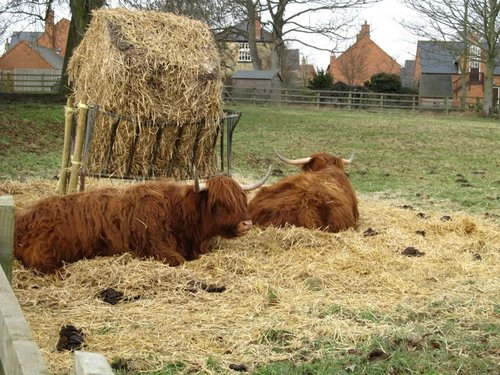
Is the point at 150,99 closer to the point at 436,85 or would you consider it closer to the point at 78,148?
the point at 78,148

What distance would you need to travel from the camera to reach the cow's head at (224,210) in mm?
6617

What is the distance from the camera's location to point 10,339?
218 centimetres

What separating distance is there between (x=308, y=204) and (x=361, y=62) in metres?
59.4

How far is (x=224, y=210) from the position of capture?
261 inches

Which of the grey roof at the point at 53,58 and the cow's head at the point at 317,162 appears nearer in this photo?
the cow's head at the point at 317,162

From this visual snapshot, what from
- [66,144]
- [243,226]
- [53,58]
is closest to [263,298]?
[243,226]

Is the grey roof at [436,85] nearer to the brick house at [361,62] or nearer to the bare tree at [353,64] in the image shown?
the brick house at [361,62]

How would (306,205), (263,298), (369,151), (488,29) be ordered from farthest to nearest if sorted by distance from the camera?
(488,29) < (369,151) < (306,205) < (263,298)

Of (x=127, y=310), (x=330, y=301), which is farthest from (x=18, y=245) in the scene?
(x=330, y=301)

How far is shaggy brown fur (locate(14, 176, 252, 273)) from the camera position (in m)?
6.04

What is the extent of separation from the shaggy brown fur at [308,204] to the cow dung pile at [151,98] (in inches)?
52.1

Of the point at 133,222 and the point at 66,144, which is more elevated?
the point at 66,144

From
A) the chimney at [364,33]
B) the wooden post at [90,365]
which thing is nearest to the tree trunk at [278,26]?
the chimney at [364,33]

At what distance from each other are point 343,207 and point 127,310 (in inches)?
142
